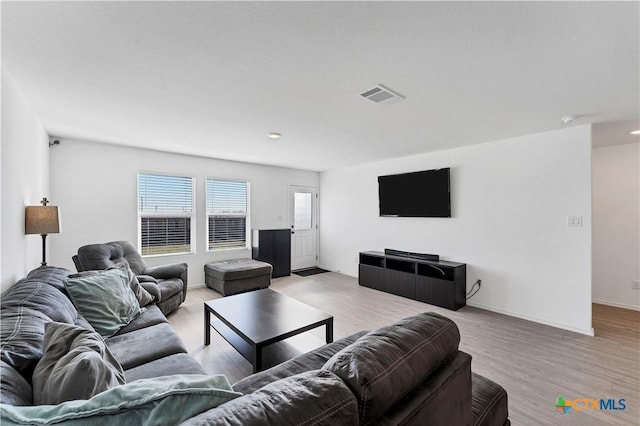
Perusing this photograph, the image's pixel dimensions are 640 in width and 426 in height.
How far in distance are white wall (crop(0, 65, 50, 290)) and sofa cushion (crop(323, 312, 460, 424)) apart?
2.46 meters

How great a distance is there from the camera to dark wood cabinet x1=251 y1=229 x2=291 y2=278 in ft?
17.5

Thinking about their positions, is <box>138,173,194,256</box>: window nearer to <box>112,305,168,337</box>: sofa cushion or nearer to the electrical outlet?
<box>112,305,168,337</box>: sofa cushion

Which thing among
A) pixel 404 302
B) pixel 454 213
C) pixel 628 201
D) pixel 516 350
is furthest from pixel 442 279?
pixel 628 201

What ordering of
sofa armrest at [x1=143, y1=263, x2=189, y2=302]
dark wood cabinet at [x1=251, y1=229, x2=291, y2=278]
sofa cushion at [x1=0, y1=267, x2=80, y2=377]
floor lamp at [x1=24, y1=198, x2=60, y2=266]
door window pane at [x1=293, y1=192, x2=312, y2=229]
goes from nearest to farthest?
sofa cushion at [x1=0, y1=267, x2=80, y2=377], floor lamp at [x1=24, y1=198, x2=60, y2=266], sofa armrest at [x1=143, y1=263, x2=189, y2=302], dark wood cabinet at [x1=251, y1=229, x2=291, y2=278], door window pane at [x1=293, y1=192, x2=312, y2=229]

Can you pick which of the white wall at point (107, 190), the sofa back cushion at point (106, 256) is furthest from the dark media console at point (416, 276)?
the sofa back cushion at point (106, 256)

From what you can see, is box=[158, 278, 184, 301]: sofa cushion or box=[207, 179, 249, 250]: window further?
box=[207, 179, 249, 250]: window

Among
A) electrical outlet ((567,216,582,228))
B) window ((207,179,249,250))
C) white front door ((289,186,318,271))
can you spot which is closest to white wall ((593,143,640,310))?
electrical outlet ((567,216,582,228))

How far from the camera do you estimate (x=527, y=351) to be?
263 centimetres

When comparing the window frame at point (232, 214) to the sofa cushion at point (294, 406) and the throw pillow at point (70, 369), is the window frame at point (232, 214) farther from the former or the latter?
the sofa cushion at point (294, 406)

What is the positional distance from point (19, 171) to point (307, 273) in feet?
15.2

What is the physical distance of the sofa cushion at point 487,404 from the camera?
1.22 meters

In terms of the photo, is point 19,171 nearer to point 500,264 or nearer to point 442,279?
point 442,279

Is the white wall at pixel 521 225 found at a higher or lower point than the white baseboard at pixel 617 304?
higher

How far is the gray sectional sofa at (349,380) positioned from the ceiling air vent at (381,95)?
1.75 m
